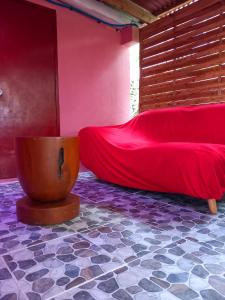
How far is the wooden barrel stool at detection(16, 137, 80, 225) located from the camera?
146 cm

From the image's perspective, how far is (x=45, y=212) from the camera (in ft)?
4.78

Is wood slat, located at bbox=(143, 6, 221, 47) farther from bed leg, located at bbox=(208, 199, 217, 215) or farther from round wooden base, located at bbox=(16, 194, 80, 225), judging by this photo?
round wooden base, located at bbox=(16, 194, 80, 225)

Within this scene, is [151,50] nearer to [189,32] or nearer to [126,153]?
[189,32]

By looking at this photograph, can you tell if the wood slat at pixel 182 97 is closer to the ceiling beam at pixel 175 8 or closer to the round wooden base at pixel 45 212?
the ceiling beam at pixel 175 8

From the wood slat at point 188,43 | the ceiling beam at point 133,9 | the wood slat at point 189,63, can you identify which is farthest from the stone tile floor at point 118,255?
the ceiling beam at point 133,9

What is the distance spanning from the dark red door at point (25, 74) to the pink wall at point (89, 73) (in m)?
0.15

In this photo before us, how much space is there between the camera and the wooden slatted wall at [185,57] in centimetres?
266

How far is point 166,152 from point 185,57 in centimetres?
173

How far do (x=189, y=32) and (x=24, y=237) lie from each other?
9.10ft

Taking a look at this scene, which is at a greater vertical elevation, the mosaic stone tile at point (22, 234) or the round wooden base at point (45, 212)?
the round wooden base at point (45, 212)

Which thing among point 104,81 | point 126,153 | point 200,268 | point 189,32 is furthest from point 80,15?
point 200,268

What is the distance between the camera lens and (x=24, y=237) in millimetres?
1313

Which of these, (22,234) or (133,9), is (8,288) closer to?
(22,234)

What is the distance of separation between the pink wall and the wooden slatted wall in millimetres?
343
